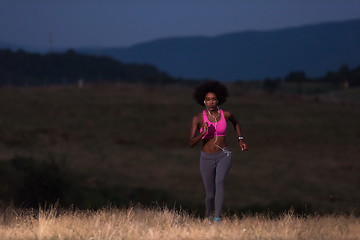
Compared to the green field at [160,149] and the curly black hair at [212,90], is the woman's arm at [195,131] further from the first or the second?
the green field at [160,149]

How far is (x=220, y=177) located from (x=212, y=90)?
127 cm

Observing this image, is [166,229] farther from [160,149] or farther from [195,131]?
[160,149]

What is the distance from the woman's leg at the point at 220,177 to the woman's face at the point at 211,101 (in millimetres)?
719

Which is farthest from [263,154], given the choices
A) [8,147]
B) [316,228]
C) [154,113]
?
[316,228]

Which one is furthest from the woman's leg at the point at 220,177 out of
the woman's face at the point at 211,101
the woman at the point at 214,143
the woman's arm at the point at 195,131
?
the woman's face at the point at 211,101

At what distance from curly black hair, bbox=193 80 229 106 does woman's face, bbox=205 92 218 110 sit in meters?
0.14

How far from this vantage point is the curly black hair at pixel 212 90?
8.49 m

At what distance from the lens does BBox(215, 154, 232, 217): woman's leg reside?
8.27 meters

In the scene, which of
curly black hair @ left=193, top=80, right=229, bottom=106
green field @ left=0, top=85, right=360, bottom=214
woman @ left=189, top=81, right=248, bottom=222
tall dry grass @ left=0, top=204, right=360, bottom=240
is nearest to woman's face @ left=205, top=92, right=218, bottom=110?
woman @ left=189, top=81, right=248, bottom=222

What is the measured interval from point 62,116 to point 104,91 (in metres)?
19.9

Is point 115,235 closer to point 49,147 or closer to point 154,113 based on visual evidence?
point 49,147

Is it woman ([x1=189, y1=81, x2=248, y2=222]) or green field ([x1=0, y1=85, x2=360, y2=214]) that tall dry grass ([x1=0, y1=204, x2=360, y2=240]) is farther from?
green field ([x1=0, y1=85, x2=360, y2=214])

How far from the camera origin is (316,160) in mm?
63344

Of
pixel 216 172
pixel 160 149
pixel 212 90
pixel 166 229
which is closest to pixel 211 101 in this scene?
pixel 212 90
